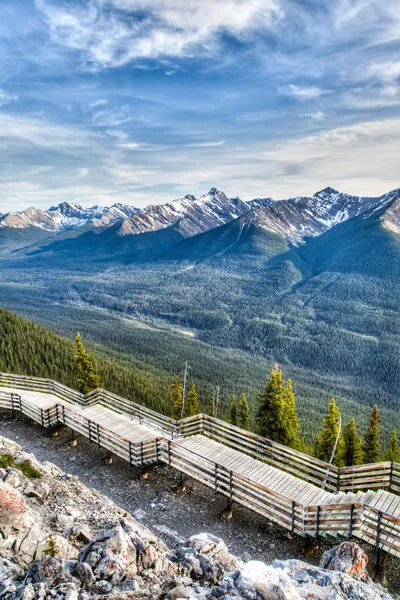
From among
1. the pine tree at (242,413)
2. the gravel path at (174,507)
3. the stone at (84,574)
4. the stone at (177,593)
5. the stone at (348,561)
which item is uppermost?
the stone at (177,593)

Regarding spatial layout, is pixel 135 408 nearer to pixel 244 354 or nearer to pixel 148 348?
pixel 148 348

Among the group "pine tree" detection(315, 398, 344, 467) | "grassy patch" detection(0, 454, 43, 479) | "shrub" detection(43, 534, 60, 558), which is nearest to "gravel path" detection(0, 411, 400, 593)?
"grassy patch" detection(0, 454, 43, 479)

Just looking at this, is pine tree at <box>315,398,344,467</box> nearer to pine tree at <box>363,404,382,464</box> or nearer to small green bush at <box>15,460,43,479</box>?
pine tree at <box>363,404,382,464</box>

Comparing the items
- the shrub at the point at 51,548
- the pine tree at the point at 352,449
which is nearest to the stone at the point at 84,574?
the shrub at the point at 51,548

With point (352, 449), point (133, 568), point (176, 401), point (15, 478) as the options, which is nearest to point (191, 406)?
point (176, 401)

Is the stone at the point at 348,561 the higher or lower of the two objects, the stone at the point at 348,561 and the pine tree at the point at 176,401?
the higher

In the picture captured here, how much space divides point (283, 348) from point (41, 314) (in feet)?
417

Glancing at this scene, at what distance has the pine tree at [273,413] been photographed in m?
30.8

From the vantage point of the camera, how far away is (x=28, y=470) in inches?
493

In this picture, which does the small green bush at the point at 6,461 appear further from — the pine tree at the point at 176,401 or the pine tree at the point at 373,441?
the pine tree at the point at 373,441

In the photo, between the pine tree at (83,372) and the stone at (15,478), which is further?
the pine tree at (83,372)

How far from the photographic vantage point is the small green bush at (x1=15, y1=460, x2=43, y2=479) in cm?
1240

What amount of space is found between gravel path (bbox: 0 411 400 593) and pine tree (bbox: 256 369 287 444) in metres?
17.7

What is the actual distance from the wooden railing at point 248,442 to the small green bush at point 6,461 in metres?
6.62
